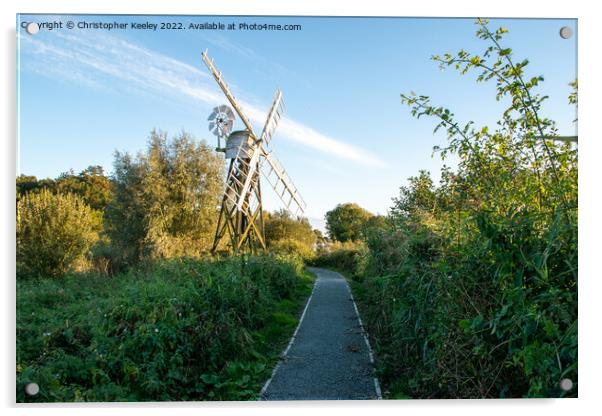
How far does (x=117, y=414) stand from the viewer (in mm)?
3654

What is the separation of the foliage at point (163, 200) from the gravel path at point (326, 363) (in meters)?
5.77

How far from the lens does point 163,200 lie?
13492 mm

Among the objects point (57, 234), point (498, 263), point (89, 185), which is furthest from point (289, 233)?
point (498, 263)

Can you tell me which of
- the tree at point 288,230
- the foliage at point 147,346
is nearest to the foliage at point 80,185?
the foliage at point 147,346

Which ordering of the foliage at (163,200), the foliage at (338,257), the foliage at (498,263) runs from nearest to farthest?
the foliage at (498,263), the foliage at (163,200), the foliage at (338,257)

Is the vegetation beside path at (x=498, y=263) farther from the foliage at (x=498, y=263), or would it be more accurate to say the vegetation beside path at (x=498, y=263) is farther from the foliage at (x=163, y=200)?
the foliage at (x=163, y=200)

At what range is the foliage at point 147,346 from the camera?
13.2ft

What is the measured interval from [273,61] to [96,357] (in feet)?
12.1

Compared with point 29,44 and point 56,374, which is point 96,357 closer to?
point 56,374

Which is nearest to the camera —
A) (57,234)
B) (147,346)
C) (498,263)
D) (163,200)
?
(498,263)

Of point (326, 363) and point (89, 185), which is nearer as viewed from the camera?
point (326, 363)

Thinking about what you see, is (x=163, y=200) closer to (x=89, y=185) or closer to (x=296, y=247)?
(x=89, y=185)

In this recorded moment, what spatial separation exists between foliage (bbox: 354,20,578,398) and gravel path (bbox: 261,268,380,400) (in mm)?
552

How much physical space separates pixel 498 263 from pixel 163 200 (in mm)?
12043
